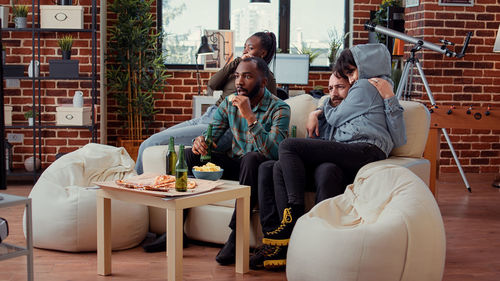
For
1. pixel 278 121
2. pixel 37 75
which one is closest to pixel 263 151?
pixel 278 121

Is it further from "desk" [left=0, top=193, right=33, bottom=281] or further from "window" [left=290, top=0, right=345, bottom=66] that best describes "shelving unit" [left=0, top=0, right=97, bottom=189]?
"desk" [left=0, top=193, right=33, bottom=281]

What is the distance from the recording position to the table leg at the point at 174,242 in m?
2.49

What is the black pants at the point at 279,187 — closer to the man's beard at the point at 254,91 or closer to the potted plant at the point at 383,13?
the man's beard at the point at 254,91

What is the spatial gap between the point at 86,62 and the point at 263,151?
2.97 m

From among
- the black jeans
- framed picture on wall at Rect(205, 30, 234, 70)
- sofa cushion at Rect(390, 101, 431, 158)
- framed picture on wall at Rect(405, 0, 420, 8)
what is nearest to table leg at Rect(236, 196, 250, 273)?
the black jeans

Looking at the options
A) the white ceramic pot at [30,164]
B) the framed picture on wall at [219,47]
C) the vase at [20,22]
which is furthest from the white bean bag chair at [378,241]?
the framed picture on wall at [219,47]

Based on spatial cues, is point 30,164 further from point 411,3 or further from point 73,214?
point 411,3

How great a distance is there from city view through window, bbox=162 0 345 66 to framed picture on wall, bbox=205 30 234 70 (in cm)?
17

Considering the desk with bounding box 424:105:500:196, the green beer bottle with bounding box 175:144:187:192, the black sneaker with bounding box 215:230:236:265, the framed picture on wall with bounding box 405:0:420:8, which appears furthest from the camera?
the framed picture on wall with bounding box 405:0:420:8

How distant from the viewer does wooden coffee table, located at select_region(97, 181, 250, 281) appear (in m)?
2.50

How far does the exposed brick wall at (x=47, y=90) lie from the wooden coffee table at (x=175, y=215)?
117 inches

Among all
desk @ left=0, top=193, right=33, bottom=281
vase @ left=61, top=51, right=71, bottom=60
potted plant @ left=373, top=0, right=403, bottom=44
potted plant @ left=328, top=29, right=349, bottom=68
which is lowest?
desk @ left=0, top=193, right=33, bottom=281

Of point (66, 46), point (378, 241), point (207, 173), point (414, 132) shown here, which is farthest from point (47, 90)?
point (378, 241)

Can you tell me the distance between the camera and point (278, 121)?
3.29 metres
